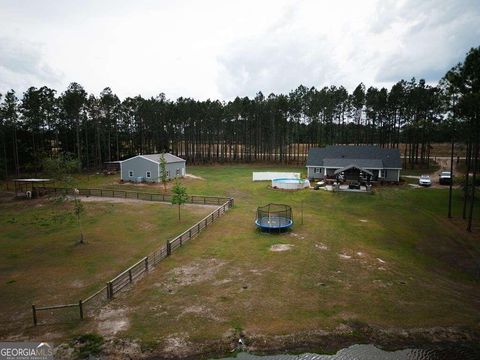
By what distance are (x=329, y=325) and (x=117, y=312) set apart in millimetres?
9043

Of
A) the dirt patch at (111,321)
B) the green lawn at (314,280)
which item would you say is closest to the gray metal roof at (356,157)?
the green lawn at (314,280)

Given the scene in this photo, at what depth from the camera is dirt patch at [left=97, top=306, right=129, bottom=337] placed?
12.7 m

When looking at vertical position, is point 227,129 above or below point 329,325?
above

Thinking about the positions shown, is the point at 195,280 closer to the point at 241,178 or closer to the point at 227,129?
the point at 241,178

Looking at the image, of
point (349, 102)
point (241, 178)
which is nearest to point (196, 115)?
point (241, 178)

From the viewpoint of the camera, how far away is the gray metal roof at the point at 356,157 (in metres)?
50.2

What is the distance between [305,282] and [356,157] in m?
41.3

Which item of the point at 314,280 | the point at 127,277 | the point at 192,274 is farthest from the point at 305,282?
the point at 127,277

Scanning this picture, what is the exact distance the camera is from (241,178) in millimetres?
55031

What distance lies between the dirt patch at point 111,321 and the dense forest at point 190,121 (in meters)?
36.9

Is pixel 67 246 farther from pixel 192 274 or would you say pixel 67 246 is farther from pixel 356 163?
pixel 356 163

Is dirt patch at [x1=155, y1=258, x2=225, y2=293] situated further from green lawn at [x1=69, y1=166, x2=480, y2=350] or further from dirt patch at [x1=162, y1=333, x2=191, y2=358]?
dirt patch at [x1=162, y1=333, x2=191, y2=358]

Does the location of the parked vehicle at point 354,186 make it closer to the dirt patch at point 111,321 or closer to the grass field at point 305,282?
the grass field at point 305,282

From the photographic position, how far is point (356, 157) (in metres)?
54.0
